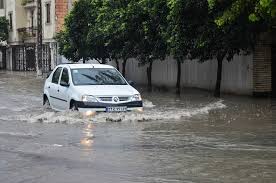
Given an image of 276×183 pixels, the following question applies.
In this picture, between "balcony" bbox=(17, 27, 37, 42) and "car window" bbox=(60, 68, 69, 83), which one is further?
"balcony" bbox=(17, 27, 37, 42)

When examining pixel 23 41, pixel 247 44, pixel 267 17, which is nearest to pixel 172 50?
pixel 247 44

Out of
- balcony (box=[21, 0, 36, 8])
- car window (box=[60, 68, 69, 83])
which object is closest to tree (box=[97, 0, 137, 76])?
car window (box=[60, 68, 69, 83])

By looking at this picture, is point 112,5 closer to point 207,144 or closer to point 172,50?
point 172,50

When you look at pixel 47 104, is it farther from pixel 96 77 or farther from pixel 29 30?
pixel 29 30

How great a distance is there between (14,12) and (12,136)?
4781cm

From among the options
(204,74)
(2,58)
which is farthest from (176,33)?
(2,58)

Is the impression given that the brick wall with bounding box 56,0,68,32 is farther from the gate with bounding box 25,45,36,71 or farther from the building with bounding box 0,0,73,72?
the gate with bounding box 25,45,36,71

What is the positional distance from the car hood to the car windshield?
45cm

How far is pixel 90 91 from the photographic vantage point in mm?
14383

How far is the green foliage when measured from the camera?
5875 centimetres

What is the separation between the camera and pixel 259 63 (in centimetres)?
2156

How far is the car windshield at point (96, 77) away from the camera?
1537cm

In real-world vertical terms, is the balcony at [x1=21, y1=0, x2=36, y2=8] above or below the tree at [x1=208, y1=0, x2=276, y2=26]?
above

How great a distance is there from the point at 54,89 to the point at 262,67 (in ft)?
28.6
